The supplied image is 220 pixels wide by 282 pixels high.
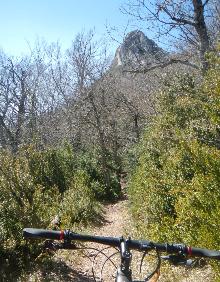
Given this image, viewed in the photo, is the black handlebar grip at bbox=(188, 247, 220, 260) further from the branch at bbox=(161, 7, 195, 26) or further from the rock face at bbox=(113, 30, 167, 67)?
the rock face at bbox=(113, 30, 167, 67)

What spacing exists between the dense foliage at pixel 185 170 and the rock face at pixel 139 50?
2900 millimetres

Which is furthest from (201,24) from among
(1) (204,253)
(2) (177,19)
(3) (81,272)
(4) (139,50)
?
(1) (204,253)

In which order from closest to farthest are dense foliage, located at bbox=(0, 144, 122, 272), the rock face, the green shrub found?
dense foliage, located at bbox=(0, 144, 122, 272)
the green shrub
the rock face

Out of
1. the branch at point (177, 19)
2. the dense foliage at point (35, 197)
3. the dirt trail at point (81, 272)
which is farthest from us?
the branch at point (177, 19)

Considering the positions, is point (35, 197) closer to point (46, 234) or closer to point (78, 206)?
point (78, 206)

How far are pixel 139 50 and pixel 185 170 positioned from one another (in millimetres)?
11811

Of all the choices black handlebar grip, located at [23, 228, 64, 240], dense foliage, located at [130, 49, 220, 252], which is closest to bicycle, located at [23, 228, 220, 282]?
black handlebar grip, located at [23, 228, 64, 240]

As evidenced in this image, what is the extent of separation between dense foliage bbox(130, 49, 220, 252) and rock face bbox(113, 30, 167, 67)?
2900 millimetres

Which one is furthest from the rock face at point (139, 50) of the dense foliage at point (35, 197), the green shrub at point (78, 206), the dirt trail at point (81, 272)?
the dirt trail at point (81, 272)

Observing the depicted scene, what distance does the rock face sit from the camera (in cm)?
1667

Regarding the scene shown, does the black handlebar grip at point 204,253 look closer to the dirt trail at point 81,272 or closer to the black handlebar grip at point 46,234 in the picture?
the black handlebar grip at point 46,234

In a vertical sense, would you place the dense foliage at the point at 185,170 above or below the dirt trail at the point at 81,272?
above

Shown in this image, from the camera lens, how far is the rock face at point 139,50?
54.7ft

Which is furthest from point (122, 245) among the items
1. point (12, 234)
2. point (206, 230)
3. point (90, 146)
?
point (90, 146)
